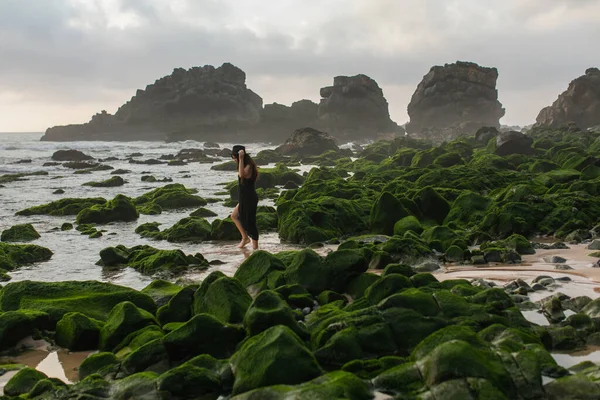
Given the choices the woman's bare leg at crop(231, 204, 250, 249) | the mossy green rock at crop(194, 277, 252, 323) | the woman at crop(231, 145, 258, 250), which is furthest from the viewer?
the woman's bare leg at crop(231, 204, 250, 249)

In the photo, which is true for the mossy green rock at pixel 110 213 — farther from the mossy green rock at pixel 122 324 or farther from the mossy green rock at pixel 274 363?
the mossy green rock at pixel 274 363

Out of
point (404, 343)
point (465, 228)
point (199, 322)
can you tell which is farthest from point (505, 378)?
point (465, 228)

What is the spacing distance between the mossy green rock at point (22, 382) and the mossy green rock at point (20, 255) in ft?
23.5

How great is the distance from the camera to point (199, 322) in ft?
19.4

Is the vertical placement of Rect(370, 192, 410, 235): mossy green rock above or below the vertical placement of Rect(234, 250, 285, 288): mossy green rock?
above

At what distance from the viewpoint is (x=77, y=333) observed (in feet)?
21.3

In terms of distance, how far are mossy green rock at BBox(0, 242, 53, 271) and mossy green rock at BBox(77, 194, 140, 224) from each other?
5328mm

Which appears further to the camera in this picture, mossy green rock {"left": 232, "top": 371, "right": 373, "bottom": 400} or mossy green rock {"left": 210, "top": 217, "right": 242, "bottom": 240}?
mossy green rock {"left": 210, "top": 217, "right": 242, "bottom": 240}

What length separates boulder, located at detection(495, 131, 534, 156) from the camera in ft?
104

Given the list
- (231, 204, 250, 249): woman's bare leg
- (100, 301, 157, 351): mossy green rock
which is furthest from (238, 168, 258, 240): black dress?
(100, 301, 157, 351): mossy green rock

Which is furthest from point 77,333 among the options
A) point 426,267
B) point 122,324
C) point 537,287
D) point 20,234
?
point 20,234

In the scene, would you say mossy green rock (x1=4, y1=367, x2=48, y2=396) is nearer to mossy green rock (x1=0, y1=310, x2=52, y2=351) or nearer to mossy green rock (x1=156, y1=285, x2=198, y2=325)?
mossy green rock (x1=0, y1=310, x2=52, y2=351)

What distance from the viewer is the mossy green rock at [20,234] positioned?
50.0ft

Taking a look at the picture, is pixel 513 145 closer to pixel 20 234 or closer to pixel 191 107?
pixel 20 234
